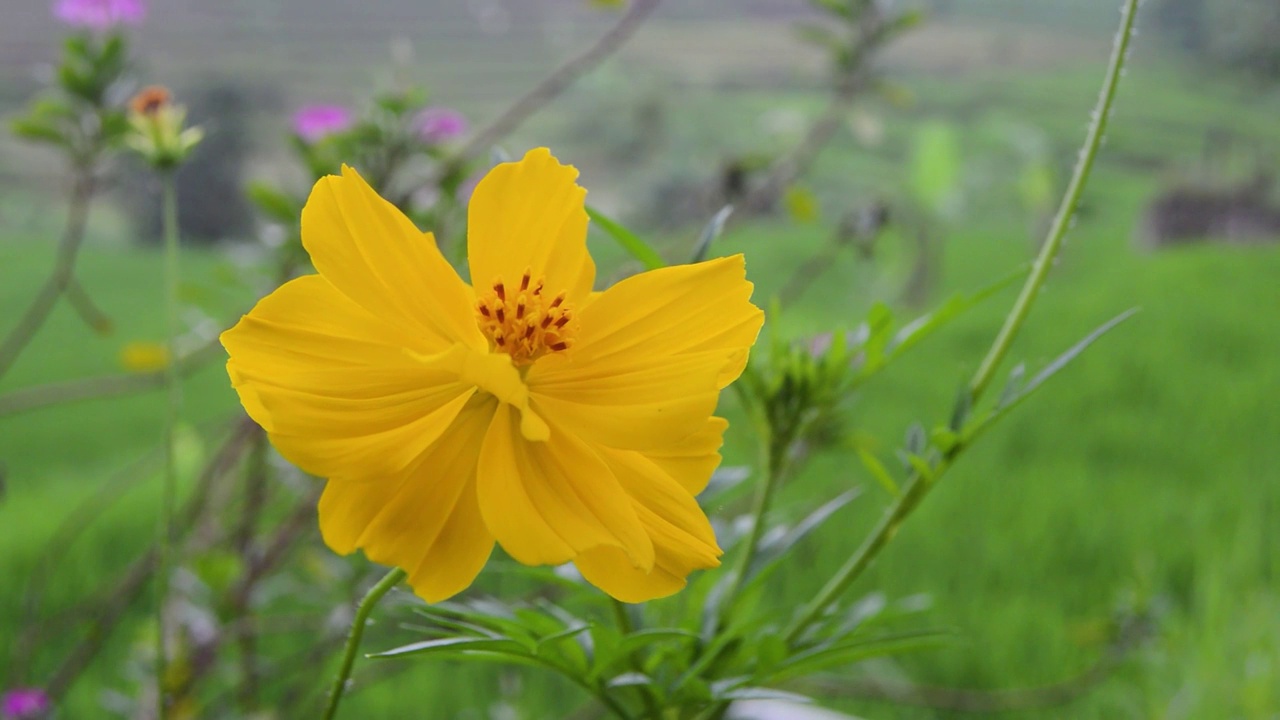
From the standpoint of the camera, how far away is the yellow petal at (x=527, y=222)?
224 mm

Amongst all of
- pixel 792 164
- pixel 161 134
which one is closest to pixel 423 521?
pixel 161 134

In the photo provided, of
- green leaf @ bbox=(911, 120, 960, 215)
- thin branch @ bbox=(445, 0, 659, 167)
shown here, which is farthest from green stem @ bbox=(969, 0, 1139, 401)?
green leaf @ bbox=(911, 120, 960, 215)

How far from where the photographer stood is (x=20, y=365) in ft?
8.17

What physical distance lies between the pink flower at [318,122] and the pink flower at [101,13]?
11 cm

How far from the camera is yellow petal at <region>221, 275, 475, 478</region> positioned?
19cm

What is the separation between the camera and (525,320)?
225 millimetres

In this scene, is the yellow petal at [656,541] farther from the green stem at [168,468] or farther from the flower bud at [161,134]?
the flower bud at [161,134]

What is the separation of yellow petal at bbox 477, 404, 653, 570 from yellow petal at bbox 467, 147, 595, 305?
0.12ft

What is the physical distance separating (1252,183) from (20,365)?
396 centimetres

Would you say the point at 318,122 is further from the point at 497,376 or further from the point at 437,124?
the point at 497,376

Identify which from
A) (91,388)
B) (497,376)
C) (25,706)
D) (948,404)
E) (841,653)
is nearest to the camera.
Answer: (497,376)

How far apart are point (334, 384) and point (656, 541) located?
2.7 inches

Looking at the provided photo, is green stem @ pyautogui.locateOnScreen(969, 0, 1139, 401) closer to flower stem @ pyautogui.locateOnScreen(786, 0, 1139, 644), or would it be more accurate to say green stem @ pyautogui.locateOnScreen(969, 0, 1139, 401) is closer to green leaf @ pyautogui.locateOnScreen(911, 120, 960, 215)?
flower stem @ pyautogui.locateOnScreen(786, 0, 1139, 644)

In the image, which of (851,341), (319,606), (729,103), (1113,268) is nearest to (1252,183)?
(1113,268)
